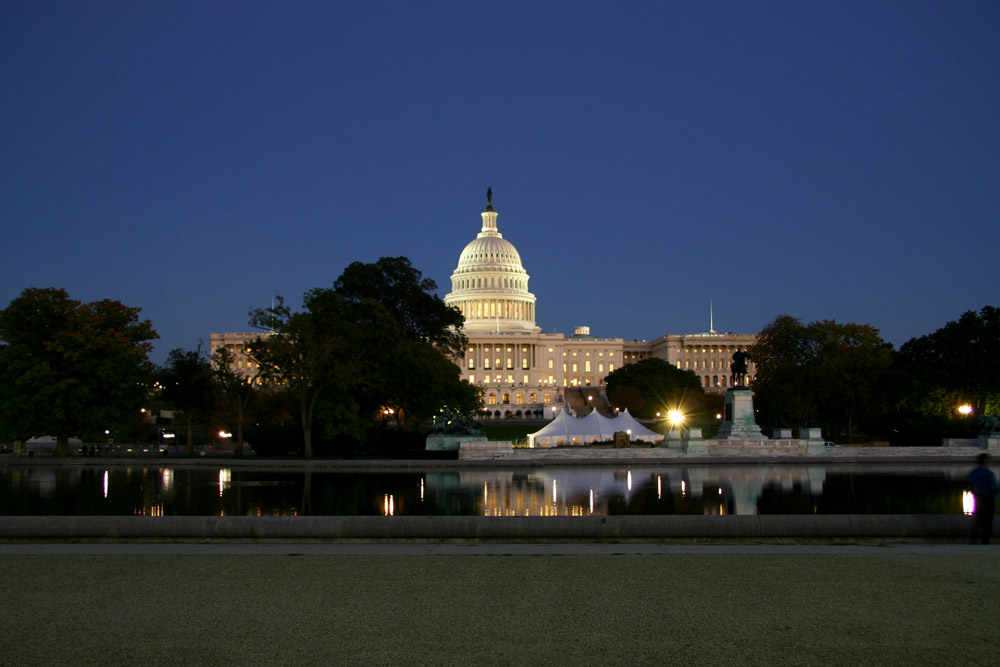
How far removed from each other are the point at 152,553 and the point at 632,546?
8.06m

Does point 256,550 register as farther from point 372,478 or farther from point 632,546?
point 372,478

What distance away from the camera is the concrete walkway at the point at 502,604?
9070 millimetres

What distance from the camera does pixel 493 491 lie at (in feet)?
98.0

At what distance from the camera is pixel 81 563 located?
46.0ft

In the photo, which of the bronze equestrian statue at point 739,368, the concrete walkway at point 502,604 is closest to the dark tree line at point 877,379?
the bronze equestrian statue at point 739,368

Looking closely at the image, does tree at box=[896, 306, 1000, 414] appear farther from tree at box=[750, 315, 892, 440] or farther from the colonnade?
the colonnade

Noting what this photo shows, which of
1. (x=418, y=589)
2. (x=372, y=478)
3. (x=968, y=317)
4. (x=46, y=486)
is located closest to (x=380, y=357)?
(x=372, y=478)

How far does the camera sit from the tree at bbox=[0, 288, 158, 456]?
49438mm

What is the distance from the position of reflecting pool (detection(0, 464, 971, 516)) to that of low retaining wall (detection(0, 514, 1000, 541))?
6433 millimetres

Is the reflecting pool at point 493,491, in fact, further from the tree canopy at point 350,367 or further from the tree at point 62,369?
the tree canopy at point 350,367

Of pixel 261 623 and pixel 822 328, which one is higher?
pixel 822 328

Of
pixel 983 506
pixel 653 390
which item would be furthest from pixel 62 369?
pixel 653 390

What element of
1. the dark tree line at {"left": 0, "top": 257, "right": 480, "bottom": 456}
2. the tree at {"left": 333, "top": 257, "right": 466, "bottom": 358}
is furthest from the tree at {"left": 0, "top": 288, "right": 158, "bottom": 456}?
the tree at {"left": 333, "top": 257, "right": 466, "bottom": 358}

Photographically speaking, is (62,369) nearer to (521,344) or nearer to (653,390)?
(653,390)
